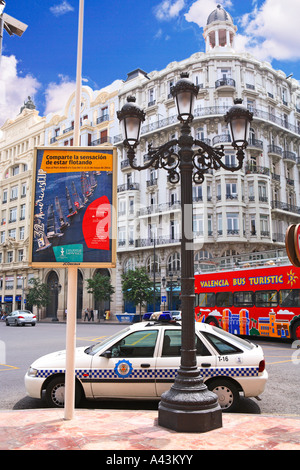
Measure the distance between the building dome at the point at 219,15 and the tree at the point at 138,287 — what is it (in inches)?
1093

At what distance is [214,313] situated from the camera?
20188 millimetres

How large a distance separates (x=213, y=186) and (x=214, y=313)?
19.3 metres

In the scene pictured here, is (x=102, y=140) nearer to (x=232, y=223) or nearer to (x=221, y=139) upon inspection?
(x=221, y=139)

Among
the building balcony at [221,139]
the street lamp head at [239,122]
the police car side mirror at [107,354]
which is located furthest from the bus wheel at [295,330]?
the building balcony at [221,139]

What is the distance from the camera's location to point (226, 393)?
6328 mm

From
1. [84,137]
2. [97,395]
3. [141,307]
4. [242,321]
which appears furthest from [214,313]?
[84,137]

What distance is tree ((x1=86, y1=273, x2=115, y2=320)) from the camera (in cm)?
4178

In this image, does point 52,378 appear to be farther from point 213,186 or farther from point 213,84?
point 213,84

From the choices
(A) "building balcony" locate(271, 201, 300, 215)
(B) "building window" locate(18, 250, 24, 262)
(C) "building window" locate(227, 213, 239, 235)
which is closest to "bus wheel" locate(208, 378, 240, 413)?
(C) "building window" locate(227, 213, 239, 235)

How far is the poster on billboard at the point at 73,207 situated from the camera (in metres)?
5.80

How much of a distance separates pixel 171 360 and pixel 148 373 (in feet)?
1.36

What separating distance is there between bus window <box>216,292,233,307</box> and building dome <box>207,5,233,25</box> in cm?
3435

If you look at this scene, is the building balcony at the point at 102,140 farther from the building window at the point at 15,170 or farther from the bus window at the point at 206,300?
the bus window at the point at 206,300
